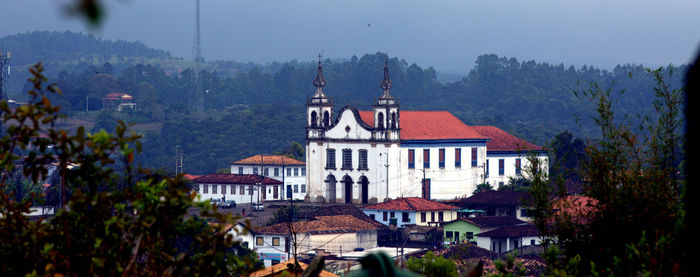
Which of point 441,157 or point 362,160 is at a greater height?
point 441,157

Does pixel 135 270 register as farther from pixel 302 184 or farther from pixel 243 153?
pixel 243 153

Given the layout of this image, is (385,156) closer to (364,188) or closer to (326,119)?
(364,188)

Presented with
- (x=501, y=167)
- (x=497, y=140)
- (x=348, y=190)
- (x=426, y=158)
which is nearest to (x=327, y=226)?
(x=348, y=190)

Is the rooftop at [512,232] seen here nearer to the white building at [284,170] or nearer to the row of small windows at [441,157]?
the row of small windows at [441,157]

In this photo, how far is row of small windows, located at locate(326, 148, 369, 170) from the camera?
68.7 m

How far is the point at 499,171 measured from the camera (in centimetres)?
7412

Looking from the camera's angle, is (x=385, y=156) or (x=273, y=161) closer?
(x=385, y=156)

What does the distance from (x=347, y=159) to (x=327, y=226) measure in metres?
15.3

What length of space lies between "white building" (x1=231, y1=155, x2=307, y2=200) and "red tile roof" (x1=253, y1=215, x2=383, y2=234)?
23.4m

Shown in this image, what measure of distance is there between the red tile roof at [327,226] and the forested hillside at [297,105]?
68926 millimetres

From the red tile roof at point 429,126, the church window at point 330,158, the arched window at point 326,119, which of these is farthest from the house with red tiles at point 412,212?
the arched window at point 326,119

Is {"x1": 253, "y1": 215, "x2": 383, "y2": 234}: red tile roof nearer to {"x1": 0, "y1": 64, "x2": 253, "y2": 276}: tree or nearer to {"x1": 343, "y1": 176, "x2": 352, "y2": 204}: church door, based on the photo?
{"x1": 343, "y1": 176, "x2": 352, "y2": 204}: church door

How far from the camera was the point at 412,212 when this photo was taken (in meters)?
61.2

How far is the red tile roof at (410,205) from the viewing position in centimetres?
6159
